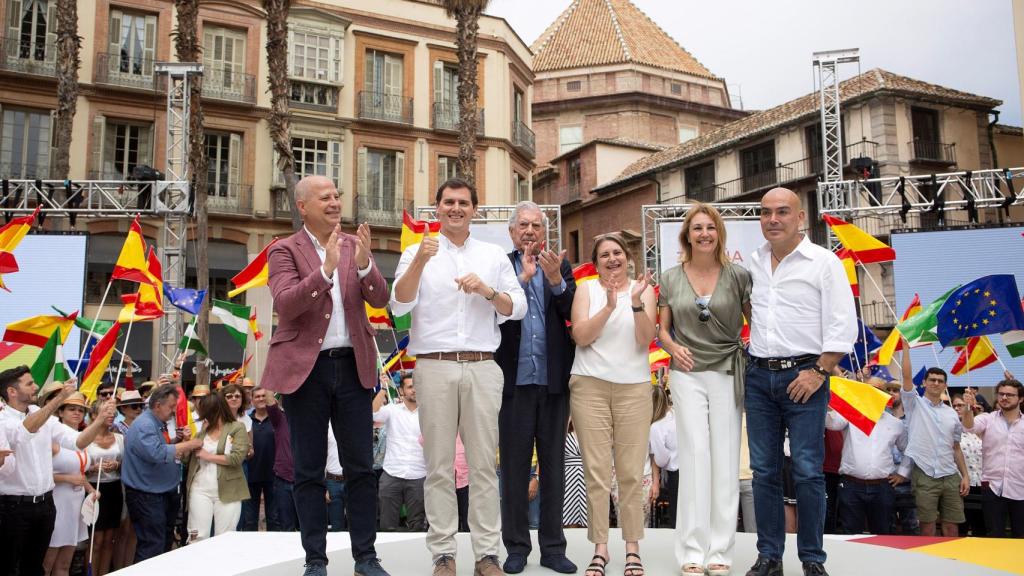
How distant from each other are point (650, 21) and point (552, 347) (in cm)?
4640

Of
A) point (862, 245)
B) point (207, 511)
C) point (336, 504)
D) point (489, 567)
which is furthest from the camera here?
point (862, 245)

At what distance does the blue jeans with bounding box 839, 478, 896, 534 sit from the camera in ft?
27.0

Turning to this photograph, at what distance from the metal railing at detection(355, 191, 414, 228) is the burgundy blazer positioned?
75.2 feet

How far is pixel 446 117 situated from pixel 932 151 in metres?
16.4

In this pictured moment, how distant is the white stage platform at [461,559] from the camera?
14.9ft

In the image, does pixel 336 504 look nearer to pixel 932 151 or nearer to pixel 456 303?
pixel 456 303

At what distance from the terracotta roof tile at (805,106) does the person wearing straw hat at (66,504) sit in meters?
25.7

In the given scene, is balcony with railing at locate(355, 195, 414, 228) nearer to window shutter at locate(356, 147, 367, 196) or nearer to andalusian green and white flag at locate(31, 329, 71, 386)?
window shutter at locate(356, 147, 367, 196)

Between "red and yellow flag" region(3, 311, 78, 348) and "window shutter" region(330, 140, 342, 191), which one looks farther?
"window shutter" region(330, 140, 342, 191)

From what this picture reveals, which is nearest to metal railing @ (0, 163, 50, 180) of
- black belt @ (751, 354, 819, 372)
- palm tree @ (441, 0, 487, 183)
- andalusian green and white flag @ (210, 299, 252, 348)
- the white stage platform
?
palm tree @ (441, 0, 487, 183)

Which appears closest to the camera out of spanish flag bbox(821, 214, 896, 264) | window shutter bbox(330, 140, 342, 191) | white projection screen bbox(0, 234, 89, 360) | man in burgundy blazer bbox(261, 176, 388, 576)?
man in burgundy blazer bbox(261, 176, 388, 576)

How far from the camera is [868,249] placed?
10141mm

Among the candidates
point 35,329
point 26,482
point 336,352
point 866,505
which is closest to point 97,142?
point 35,329

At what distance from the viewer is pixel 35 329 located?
9.07 m
